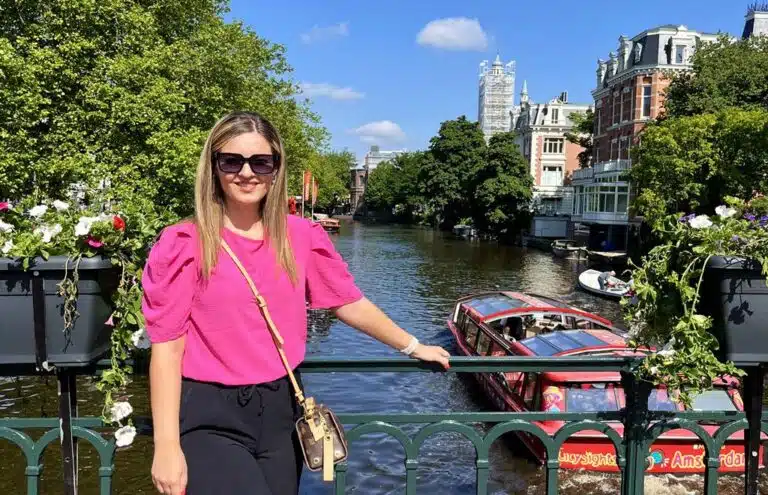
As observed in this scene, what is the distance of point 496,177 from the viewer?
6512 cm

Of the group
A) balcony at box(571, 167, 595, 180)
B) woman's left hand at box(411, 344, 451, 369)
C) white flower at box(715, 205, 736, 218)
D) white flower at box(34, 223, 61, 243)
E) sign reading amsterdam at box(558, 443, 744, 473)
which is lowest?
sign reading amsterdam at box(558, 443, 744, 473)

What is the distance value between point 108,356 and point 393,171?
11543 cm

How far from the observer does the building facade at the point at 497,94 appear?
137 meters

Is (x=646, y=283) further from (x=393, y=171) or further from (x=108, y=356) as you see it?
(x=393, y=171)

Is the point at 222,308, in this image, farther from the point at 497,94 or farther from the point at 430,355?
the point at 497,94

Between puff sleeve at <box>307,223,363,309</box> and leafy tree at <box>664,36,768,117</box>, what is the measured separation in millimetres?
34267

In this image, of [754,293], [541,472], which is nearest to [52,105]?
Result: [541,472]

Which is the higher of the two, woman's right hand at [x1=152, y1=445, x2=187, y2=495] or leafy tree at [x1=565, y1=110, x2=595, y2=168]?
leafy tree at [x1=565, y1=110, x2=595, y2=168]

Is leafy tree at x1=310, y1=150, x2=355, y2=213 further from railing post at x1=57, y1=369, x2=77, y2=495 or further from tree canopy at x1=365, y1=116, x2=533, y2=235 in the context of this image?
railing post at x1=57, y1=369, x2=77, y2=495

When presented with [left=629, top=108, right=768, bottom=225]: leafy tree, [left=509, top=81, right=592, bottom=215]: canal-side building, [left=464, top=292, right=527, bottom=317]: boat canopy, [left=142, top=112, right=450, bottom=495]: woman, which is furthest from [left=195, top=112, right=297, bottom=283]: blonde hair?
[left=509, top=81, right=592, bottom=215]: canal-side building

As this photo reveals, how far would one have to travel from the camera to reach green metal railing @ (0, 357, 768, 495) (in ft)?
9.34

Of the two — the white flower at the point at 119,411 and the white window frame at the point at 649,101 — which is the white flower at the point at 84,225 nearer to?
the white flower at the point at 119,411

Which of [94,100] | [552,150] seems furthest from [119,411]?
[552,150]

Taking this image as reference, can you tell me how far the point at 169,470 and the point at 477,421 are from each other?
1.38m
